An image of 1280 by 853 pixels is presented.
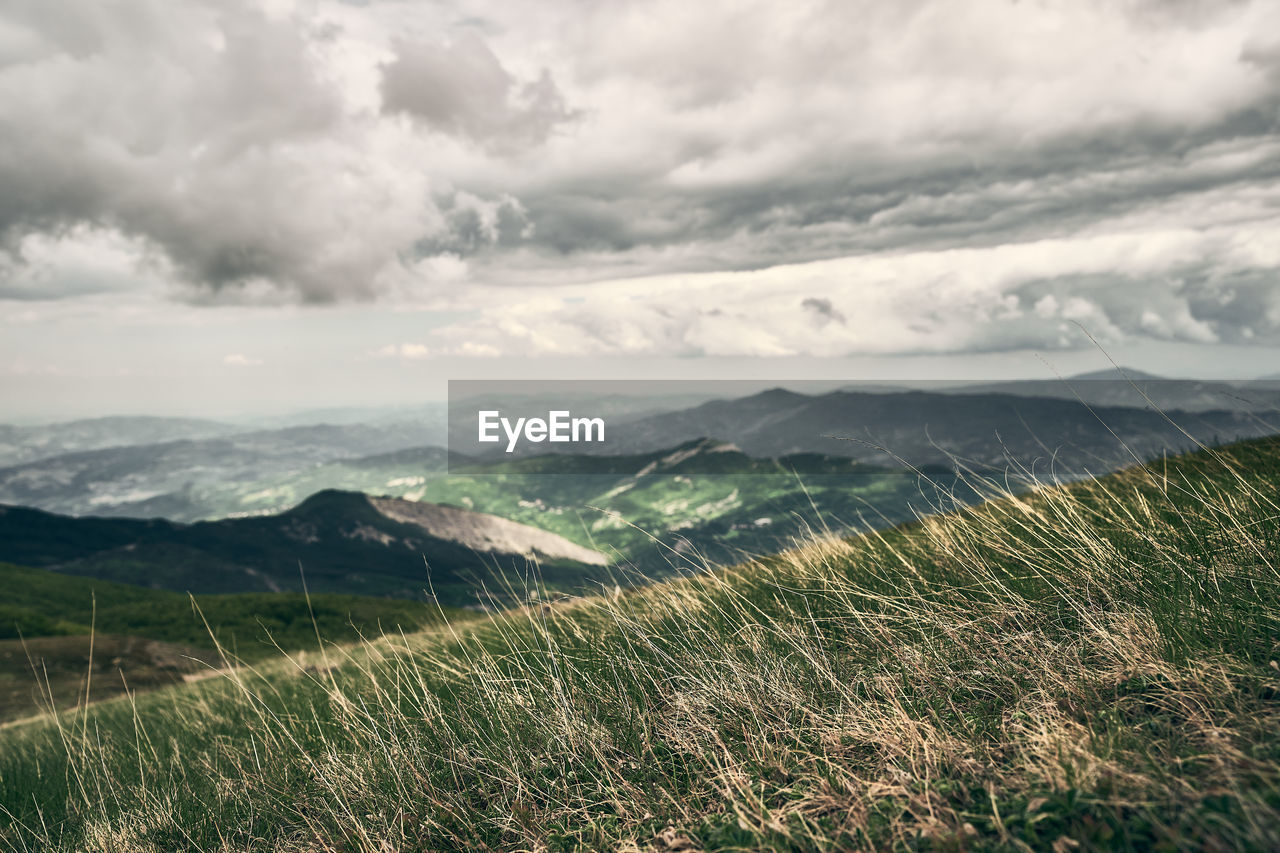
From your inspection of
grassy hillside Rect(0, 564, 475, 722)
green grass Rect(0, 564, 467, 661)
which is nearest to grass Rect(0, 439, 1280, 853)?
grassy hillside Rect(0, 564, 475, 722)

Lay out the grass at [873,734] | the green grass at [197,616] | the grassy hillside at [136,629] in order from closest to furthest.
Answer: the grass at [873,734]
the grassy hillside at [136,629]
the green grass at [197,616]

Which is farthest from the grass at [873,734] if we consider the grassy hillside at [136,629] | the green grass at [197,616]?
the green grass at [197,616]

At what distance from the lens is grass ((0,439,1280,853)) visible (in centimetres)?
362

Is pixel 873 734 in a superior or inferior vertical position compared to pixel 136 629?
superior

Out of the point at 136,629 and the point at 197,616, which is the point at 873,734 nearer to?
the point at 136,629

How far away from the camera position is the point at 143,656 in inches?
2105

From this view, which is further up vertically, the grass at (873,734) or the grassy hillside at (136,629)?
the grass at (873,734)

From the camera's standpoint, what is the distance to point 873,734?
14.7 feet

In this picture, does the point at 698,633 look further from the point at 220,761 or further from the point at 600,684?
the point at 220,761

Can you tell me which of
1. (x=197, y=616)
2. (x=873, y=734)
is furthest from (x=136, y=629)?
(x=873, y=734)

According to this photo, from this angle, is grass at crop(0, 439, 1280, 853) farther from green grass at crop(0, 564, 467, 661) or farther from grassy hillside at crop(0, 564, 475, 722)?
green grass at crop(0, 564, 467, 661)

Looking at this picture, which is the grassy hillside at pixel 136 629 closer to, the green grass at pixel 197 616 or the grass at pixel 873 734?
the green grass at pixel 197 616

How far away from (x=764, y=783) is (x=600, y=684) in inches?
102

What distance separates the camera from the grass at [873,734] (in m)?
3.62
